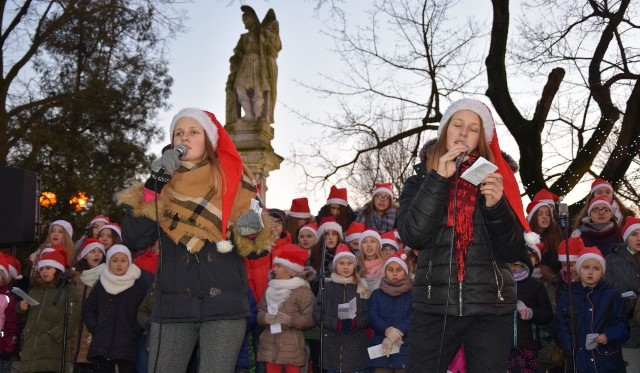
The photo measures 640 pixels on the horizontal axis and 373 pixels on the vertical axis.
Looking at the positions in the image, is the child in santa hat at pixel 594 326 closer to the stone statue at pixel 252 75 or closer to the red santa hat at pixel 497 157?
the red santa hat at pixel 497 157

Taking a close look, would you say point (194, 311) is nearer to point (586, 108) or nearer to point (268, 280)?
point (268, 280)

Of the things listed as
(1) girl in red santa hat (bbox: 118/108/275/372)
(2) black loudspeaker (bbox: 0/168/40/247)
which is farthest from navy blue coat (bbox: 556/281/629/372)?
(2) black loudspeaker (bbox: 0/168/40/247)

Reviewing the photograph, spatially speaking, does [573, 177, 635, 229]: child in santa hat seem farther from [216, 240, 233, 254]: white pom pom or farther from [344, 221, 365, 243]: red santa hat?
[216, 240, 233, 254]: white pom pom

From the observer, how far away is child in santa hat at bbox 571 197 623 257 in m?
8.28

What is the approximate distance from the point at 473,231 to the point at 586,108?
33.3 ft

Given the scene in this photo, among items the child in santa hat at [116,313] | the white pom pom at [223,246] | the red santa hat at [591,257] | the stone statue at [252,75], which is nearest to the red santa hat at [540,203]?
the red santa hat at [591,257]

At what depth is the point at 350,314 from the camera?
743 cm

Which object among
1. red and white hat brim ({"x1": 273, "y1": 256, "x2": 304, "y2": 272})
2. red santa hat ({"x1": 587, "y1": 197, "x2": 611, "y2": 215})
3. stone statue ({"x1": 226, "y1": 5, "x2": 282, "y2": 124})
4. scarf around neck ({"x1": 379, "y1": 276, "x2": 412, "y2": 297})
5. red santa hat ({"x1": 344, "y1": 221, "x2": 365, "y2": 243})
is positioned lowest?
scarf around neck ({"x1": 379, "y1": 276, "x2": 412, "y2": 297})

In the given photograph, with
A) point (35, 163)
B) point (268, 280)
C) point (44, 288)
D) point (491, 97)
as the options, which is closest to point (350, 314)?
point (268, 280)

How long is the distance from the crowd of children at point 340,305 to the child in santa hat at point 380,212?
0.72m

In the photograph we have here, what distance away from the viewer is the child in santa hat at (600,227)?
828 cm

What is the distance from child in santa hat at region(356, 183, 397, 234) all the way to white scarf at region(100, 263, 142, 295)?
3.07m

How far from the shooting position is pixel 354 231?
9180mm

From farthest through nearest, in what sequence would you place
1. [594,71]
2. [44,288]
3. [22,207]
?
1. [594,71]
2. [44,288]
3. [22,207]
